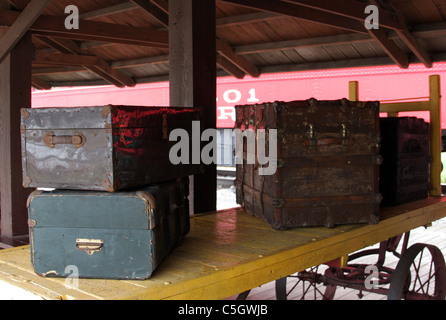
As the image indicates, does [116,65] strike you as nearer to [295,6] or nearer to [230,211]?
[295,6]

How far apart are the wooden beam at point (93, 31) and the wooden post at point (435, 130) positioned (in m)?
4.66

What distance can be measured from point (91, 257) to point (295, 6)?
A: 4.98 metres

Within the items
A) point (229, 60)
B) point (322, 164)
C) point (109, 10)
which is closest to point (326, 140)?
point (322, 164)

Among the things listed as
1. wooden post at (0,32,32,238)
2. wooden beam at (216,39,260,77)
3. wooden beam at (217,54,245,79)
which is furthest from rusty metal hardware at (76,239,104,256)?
wooden beam at (217,54,245,79)

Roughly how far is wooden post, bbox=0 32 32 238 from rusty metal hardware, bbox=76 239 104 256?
3.95 m

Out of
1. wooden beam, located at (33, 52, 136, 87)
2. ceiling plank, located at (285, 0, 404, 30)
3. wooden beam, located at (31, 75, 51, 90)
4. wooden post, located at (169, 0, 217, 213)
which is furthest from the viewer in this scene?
wooden beam, located at (31, 75, 51, 90)

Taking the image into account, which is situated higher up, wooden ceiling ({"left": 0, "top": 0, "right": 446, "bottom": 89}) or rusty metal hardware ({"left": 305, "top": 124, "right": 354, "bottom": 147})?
wooden ceiling ({"left": 0, "top": 0, "right": 446, "bottom": 89})

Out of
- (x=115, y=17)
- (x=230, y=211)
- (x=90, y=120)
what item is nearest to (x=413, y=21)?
(x=115, y=17)

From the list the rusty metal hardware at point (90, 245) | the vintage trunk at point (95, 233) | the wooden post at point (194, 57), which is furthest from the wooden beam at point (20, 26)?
the rusty metal hardware at point (90, 245)

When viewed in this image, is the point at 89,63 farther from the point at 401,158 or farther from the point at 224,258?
Result: the point at 224,258

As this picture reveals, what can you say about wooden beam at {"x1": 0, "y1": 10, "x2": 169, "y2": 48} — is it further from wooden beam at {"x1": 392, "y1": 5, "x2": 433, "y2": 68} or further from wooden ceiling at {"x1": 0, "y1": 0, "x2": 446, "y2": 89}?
wooden beam at {"x1": 392, "y1": 5, "x2": 433, "y2": 68}

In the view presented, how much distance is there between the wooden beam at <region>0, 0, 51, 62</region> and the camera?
17.4ft

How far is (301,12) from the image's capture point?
20.7 feet

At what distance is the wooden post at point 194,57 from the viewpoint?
3.40m
